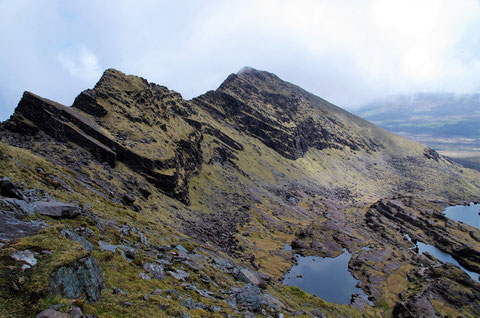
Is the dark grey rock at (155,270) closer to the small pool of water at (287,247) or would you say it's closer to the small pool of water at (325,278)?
the small pool of water at (325,278)

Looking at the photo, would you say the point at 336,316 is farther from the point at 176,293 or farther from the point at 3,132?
the point at 3,132

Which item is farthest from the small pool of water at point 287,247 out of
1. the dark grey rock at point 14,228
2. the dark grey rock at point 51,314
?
the dark grey rock at point 51,314

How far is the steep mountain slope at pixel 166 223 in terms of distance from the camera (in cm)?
1524

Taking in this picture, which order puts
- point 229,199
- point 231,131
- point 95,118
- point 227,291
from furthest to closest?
1. point 231,131
2. point 229,199
3. point 95,118
4. point 227,291

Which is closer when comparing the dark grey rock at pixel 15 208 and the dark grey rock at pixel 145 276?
the dark grey rock at pixel 15 208

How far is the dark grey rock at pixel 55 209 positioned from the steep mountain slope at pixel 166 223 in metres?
0.12

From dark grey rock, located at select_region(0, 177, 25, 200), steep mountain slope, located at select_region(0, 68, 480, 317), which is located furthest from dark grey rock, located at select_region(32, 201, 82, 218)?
dark grey rock, located at select_region(0, 177, 25, 200)

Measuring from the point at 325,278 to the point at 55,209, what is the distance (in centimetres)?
7620

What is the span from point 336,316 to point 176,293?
3909cm

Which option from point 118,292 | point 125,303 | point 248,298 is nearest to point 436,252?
point 248,298

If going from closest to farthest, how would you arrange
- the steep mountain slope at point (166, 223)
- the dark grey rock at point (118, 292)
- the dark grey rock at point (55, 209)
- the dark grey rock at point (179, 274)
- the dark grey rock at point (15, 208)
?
1. the steep mountain slope at point (166, 223)
2. the dark grey rock at point (118, 292)
3. the dark grey rock at point (15, 208)
4. the dark grey rock at point (55, 209)
5. the dark grey rock at point (179, 274)

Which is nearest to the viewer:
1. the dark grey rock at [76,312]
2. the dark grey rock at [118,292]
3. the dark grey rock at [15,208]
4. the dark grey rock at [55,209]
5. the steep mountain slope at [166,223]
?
the dark grey rock at [76,312]

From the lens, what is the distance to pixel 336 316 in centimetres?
4600

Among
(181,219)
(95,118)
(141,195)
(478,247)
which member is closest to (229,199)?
(181,219)
